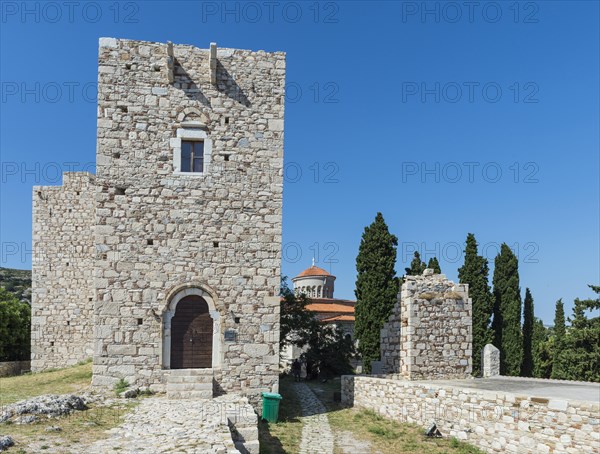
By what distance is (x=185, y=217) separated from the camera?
12203mm

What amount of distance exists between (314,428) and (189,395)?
324cm

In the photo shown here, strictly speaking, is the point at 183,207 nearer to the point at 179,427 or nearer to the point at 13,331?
the point at 179,427

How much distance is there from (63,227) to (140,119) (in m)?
10.6

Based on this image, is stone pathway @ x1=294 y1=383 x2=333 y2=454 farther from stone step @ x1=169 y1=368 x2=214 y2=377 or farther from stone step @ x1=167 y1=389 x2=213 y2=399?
stone step @ x1=169 y1=368 x2=214 y2=377

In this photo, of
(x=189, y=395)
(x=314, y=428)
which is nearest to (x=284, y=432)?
(x=314, y=428)

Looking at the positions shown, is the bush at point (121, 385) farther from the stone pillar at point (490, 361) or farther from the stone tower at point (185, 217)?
the stone pillar at point (490, 361)

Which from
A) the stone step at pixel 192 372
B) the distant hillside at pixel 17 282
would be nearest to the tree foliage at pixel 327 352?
the stone step at pixel 192 372

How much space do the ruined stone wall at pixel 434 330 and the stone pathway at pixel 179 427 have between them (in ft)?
17.4

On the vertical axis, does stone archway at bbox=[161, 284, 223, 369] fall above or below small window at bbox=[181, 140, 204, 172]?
below

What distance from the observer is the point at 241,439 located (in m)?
8.66

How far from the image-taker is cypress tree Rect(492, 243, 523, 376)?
22703 millimetres

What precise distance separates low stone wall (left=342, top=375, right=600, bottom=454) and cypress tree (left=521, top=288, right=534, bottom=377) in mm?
14106

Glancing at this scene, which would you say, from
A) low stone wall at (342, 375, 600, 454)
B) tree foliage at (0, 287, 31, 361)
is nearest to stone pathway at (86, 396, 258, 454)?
low stone wall at (342, 375, 600, 454)

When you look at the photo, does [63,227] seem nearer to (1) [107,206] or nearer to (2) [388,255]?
(1) [107,206]
